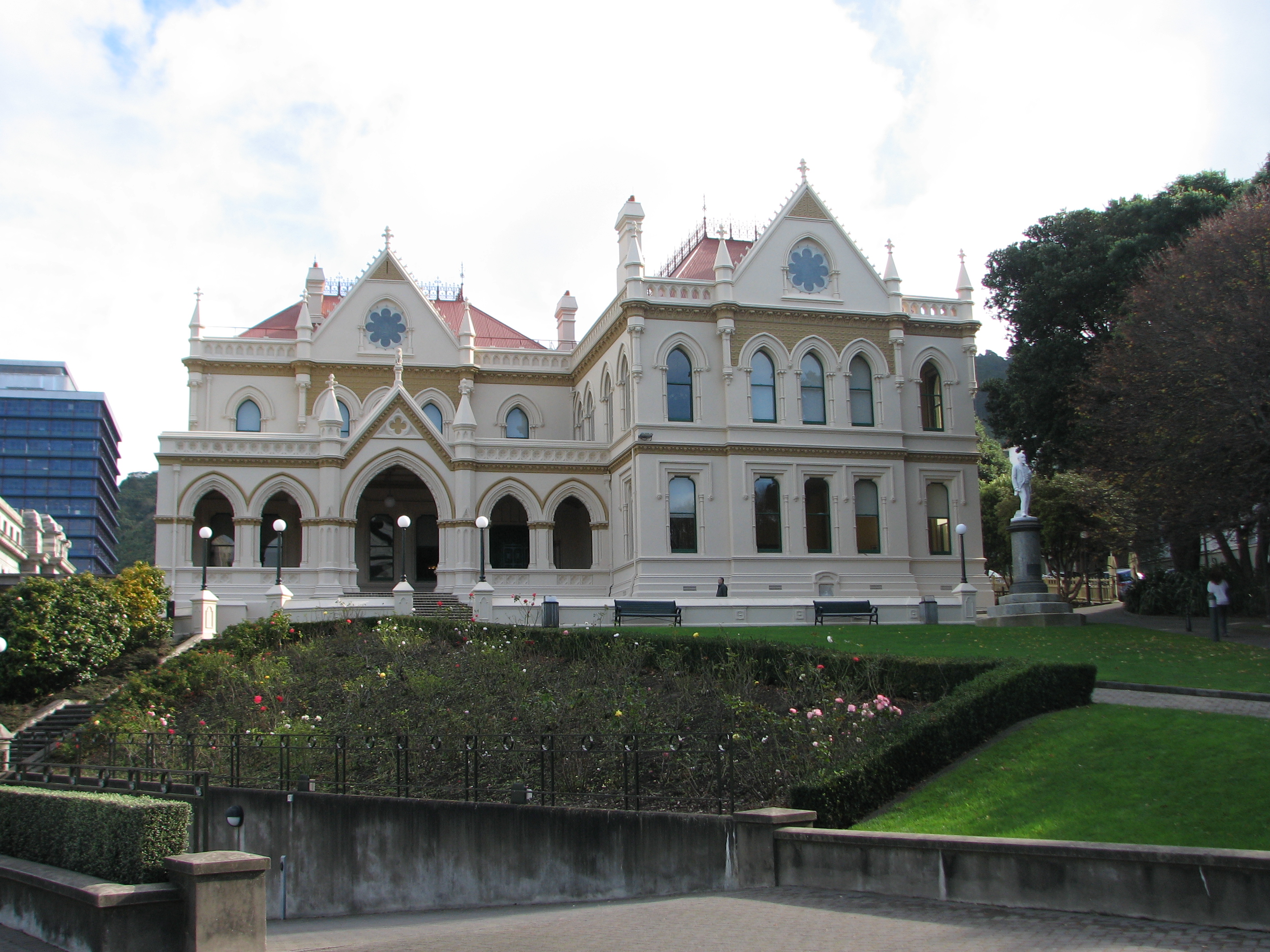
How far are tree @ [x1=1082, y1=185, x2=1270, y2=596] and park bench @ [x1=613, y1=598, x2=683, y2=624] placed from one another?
11.5m

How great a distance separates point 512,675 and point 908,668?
24.5ft

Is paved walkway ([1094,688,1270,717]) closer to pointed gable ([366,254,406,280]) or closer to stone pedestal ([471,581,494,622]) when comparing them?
stone pedestal ([471,581,494,622])

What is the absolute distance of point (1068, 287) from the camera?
3738 centimetres

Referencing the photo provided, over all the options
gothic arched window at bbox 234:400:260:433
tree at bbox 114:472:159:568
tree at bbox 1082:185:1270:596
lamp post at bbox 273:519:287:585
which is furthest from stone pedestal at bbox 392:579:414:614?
tree at bbox 114:472:159:568

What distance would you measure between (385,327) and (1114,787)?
35315mm

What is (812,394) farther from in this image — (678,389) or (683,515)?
(683,515)

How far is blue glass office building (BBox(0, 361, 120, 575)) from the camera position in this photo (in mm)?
115062

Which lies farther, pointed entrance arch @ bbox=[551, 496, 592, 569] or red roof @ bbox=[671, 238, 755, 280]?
pointed entrance arch @ bbox=[551, 496, 592, 569]

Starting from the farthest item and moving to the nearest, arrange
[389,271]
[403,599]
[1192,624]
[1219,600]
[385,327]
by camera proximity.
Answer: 1. [389,271]
2. [385,327]
3. [403,599]
4. [1192,624]
5. [1219,600]

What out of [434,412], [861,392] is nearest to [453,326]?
[434,412]

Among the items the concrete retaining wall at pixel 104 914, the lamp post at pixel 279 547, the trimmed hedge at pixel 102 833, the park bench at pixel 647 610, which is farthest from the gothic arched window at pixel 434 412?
the concrete retaining wall at pixel 104 914

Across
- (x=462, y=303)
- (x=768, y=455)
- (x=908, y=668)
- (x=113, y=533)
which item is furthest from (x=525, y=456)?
(x=113, y=533)

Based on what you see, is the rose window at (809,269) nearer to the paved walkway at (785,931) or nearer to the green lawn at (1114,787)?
the green lawn at (1114,787)

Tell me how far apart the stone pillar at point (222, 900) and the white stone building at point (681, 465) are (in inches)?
961
